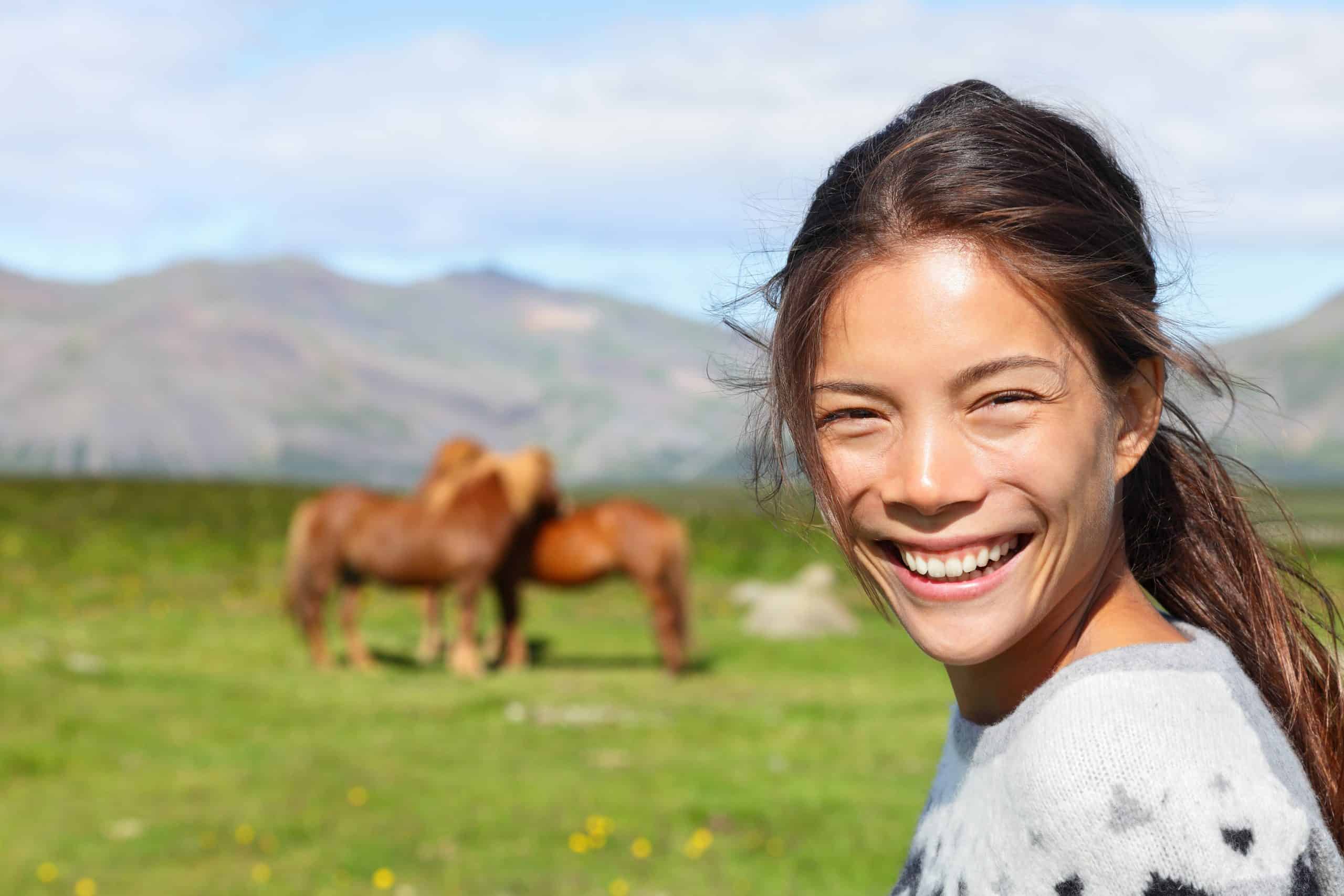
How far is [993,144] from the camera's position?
50.6 inches

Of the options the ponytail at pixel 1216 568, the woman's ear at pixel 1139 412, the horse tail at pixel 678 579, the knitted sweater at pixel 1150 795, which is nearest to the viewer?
the knitted sweater at pixel 1150 795

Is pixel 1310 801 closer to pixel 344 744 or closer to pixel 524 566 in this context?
pixel 344 744

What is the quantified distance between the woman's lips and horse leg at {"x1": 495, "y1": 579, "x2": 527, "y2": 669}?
36.5 ft

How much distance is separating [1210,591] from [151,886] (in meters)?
5.40

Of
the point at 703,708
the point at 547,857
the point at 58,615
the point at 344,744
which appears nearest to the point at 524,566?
the point at 703,708

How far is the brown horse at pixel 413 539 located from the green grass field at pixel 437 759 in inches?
25.8

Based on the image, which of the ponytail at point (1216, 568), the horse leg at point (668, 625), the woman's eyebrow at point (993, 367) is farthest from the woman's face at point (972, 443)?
the horse leg at point (668, 625)

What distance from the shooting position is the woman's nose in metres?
1.23

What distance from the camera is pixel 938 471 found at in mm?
1232

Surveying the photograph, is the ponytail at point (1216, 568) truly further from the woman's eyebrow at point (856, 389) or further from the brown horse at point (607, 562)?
the brown horse at point (607, 562)

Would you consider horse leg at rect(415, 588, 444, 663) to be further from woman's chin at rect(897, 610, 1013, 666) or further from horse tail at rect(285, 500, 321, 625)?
woman's chin at rect(897, 610, 1013, 666)

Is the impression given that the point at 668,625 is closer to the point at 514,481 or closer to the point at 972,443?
the point at 514,481

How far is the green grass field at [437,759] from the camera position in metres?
5.88

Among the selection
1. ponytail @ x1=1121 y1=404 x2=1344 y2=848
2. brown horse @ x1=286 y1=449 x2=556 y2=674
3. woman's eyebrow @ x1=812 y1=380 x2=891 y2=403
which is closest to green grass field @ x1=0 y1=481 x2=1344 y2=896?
brown horse @ x1=286 y1=449 x2=556 y2=674
